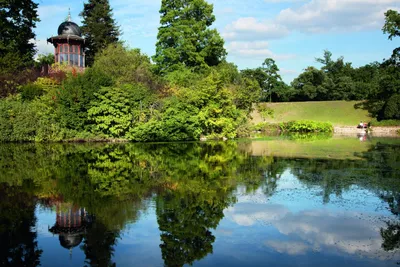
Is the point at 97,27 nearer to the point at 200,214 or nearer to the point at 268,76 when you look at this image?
the point at 268,76

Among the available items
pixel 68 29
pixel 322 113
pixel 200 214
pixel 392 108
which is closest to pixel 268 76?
pixel 322 113

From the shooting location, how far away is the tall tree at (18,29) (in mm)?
35656

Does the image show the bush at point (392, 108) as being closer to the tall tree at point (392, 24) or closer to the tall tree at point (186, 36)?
the tall tree at point (392, 24)

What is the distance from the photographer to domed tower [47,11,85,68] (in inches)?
1379

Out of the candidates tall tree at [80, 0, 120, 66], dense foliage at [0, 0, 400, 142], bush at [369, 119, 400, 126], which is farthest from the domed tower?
bush at [369, 119, 400, 126]

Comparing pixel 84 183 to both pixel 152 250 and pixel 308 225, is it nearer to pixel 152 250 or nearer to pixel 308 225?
pixel 152 250

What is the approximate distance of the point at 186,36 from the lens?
4241cm

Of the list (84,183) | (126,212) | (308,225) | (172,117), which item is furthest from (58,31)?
(308,225)

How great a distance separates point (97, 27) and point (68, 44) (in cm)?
1010

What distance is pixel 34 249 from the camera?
6.42 meters

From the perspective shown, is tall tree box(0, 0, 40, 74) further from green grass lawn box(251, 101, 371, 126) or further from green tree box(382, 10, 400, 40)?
green tree box(382, 10, 400, 40)

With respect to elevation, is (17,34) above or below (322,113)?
above

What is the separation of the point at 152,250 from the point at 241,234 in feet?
5.68

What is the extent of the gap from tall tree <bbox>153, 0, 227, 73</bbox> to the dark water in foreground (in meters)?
28.7
